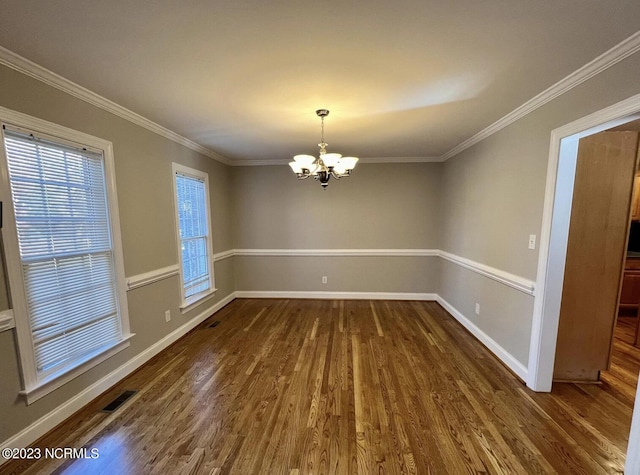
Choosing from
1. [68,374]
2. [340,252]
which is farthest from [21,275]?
[340,252]

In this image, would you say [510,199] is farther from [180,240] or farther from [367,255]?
[180,240]

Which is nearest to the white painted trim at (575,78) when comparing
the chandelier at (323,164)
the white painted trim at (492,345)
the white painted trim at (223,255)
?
the chandelier at (323,164)

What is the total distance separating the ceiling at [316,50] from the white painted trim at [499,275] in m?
1.51

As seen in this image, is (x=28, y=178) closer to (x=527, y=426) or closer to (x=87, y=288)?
(x=87, y=288)

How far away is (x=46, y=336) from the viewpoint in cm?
173

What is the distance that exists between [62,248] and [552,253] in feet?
12.0

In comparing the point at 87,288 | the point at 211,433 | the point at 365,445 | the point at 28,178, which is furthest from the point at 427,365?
the point at 28,178

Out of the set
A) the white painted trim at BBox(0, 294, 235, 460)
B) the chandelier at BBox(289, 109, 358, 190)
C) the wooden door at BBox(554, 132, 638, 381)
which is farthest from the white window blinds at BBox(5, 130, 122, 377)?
the wooden door at BBox(554, 132, 638, 381)

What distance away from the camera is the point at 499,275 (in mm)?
2584

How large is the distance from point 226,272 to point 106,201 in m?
2.36

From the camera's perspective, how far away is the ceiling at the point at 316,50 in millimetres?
1164

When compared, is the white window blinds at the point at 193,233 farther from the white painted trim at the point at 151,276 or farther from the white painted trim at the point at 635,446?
the white painted trim at the point at 635,446

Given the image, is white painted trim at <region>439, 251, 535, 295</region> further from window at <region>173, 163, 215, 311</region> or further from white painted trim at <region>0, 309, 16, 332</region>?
white painted trim at <region>0, 309, 16, 332</region>

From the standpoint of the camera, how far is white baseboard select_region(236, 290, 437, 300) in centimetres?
441
